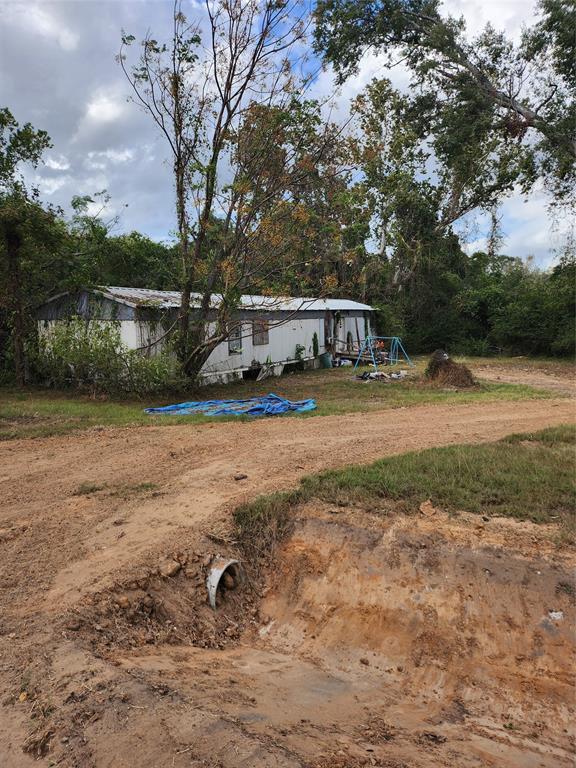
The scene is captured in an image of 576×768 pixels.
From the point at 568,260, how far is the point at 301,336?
13648 millimetres

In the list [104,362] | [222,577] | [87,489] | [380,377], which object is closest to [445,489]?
[222,577]

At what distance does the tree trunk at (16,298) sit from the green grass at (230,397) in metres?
0.87

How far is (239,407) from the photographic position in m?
12.1

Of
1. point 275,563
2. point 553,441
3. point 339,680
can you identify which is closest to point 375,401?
point 553,441

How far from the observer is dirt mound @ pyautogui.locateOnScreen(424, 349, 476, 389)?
15031 mm

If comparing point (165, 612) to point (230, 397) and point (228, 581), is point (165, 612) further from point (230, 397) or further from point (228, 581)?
point (230, 397)

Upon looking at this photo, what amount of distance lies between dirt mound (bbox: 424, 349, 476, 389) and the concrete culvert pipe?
11.5m

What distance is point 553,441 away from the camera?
7.46m

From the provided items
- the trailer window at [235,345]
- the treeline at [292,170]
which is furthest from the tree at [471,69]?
the trailer window at [235,345]

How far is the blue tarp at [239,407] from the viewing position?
452 inches

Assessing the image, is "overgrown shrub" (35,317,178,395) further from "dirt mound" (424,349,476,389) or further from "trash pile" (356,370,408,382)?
"dirt mound" (424,349,476,389)

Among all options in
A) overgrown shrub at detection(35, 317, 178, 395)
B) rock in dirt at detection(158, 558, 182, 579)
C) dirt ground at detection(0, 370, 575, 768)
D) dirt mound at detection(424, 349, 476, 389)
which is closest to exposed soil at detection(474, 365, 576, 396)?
dirt mound at detection(424, 349, 476, 389)

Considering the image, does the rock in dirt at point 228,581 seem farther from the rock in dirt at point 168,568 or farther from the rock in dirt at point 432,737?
the rock in dirt at point 432,737

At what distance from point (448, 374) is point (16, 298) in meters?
12.5
